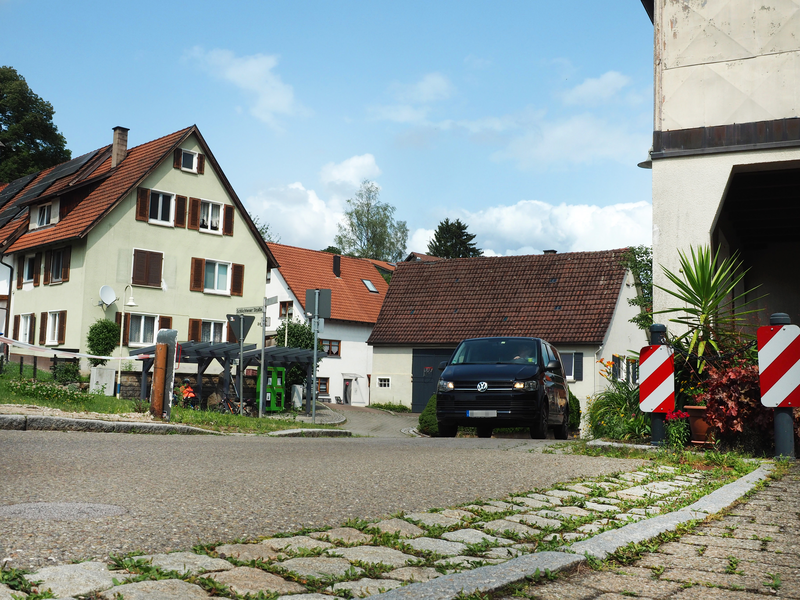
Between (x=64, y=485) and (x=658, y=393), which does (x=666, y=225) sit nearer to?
(x=658, y=393)

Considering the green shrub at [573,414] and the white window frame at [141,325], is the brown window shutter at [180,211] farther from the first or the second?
the green shrub at [573,414]

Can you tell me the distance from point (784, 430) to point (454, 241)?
71086mm

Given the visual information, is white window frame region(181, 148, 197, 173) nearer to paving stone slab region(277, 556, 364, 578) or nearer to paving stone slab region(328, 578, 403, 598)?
paving stone slab region(277, 556, 364, 578)

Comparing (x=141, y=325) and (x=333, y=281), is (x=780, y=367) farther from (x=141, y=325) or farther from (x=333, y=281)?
(x=333, y=281)

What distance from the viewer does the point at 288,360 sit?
31.9 metres

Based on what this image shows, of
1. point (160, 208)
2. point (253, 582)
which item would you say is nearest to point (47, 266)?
point (160, 208)

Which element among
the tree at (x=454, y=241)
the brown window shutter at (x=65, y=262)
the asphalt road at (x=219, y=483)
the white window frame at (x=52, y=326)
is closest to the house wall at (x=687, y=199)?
the asphalt road at (x=219, y=483)

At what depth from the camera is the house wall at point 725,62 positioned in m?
12.0

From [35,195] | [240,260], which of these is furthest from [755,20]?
[35,195]

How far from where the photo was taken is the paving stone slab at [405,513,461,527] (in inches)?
199

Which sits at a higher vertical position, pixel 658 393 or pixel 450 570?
pixel 658 393

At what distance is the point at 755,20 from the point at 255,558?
1135cm

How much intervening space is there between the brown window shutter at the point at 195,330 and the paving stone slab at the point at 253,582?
1340 inches

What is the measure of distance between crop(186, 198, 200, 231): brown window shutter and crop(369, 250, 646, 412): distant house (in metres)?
11.1
